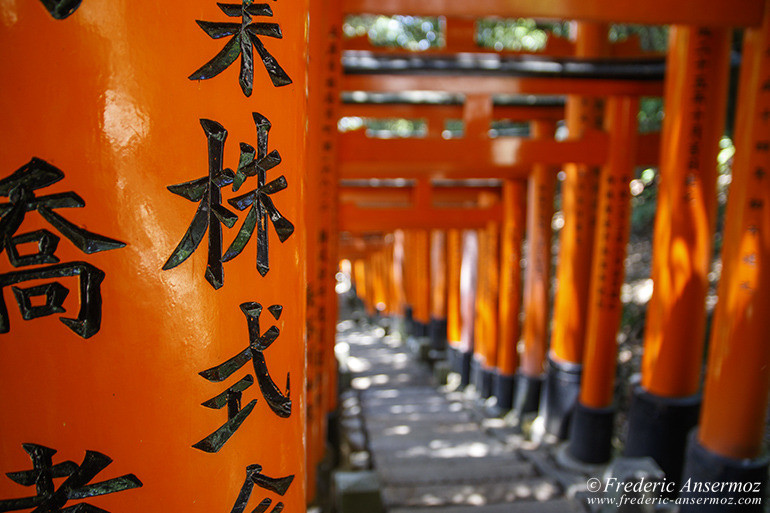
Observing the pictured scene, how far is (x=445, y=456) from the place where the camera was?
5.59 m

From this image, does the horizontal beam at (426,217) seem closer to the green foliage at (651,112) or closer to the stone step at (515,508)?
the green foliage at (651,112)

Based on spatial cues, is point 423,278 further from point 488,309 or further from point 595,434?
point 595,434

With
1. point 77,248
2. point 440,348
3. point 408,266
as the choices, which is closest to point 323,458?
point 77,248

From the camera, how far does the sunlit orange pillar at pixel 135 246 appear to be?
2.12 feet

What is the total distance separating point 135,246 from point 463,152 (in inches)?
155

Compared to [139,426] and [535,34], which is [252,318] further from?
[535,34]

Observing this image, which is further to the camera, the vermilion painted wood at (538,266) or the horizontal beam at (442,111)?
the horizontal beam at (442,111)

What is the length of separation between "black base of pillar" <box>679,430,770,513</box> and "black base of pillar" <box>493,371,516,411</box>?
405 cm

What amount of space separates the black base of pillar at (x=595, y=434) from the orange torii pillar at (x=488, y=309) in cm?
298

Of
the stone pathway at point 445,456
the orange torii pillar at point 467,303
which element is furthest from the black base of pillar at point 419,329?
the orange torii pillar at point 467,303

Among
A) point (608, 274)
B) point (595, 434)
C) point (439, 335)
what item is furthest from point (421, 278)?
point (608, 274)

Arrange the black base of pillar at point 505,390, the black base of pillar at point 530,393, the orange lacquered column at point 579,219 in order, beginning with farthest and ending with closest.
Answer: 1. the black base of pillar at point 505,390
2. the black base of pillar at point 530,393
3. the orange lacquered column at point 579,219

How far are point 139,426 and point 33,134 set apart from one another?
0.41 metres

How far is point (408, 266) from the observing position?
A: 47.6 ft
